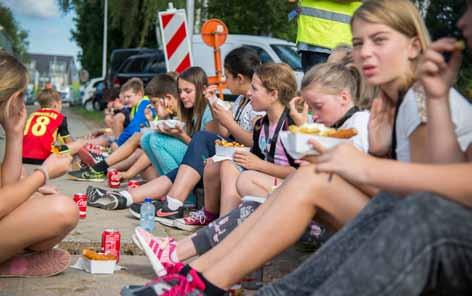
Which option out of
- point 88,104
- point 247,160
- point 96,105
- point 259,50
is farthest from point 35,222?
point 88,104

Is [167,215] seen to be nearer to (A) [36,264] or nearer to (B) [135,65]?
(A) [36,264]

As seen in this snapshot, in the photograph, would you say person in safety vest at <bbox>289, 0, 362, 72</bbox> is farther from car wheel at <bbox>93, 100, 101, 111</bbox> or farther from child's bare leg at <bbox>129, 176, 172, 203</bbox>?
car wheel at <bbox>93, 100, 101, 111</bbox>

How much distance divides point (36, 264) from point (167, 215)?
6.49 ft

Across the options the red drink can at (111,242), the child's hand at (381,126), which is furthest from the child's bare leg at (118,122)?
the child's hand at (381,126)

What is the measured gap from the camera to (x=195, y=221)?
587cm

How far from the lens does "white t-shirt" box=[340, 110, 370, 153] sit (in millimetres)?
3969

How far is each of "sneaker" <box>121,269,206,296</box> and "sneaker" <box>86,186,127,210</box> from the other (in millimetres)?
3526

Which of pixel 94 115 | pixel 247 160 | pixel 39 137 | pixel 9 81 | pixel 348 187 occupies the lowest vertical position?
pixel 94 115

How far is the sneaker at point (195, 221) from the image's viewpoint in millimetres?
5855

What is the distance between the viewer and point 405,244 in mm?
2426

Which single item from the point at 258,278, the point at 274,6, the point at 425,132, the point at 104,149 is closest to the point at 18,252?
the point at 258,278

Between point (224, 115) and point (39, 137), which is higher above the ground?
point (224, 115)

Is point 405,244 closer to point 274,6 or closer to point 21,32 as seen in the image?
point 274,6

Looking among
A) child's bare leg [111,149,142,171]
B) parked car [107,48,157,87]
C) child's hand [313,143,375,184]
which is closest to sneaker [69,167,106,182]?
child's bare leg [111,149,142,171]
